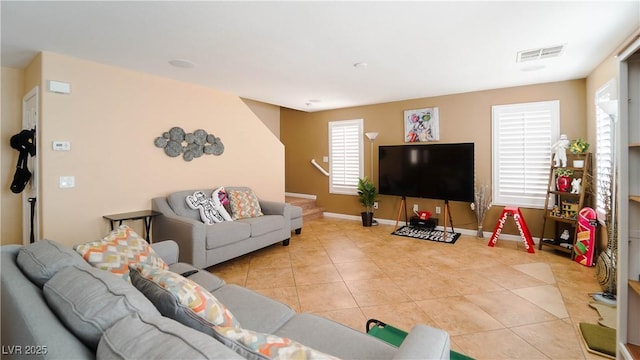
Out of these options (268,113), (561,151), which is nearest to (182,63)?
(268,113)

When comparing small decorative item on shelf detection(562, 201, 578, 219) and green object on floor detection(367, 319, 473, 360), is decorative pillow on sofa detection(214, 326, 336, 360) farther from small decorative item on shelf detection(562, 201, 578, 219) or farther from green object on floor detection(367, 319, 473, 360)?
small decorative item on shelf detection(562, 201, 578, 219)

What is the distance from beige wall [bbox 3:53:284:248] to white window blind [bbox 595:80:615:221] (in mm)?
4996

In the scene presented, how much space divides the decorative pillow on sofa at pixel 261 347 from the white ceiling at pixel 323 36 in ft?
6.99

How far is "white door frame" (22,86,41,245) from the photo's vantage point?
117 inches

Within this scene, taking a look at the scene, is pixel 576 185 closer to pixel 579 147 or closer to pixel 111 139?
pixel 579 147

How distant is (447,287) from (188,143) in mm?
3880

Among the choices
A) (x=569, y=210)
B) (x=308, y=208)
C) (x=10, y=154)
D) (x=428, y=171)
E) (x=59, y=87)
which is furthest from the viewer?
(x=308, y=208)

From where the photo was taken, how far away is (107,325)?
2.77ft

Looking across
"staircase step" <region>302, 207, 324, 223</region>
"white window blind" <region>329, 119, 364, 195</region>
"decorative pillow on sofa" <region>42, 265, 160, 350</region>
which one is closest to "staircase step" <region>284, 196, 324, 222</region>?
"staircase step" <region>302, 207, 324, 223</region>

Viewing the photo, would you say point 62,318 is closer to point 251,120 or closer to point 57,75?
point 57,75

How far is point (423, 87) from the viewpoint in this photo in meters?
4.38

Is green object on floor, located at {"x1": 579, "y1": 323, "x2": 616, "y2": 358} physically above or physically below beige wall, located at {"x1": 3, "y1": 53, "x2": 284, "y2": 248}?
below

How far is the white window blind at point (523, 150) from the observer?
413 centimetres

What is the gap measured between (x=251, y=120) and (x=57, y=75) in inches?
102
